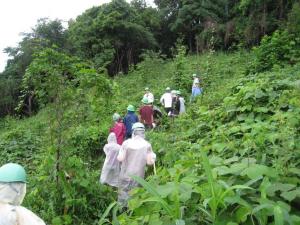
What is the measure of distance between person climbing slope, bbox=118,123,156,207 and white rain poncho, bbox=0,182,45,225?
337 cm

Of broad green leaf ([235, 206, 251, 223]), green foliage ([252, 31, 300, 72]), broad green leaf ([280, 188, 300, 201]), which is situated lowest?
broad green leaf ([235, 206, 251, 223])

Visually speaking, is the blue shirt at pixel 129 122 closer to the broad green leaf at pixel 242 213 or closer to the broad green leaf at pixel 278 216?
the broad green leaf at pixel 242 213

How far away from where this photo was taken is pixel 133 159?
20.8ft

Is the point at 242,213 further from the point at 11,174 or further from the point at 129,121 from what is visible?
the point at 129,121

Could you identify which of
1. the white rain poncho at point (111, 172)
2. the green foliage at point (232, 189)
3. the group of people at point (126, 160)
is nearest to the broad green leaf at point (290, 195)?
Result: the green foliage at point (232, 189)

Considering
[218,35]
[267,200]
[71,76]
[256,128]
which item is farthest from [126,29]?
[267,200]

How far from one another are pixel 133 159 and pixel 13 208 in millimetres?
3477

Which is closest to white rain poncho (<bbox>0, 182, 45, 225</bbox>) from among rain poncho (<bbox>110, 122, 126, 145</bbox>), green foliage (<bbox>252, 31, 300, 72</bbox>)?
rain poncho (<bbox>110, 122, 126, 145</bbox>)

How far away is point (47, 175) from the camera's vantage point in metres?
6.50

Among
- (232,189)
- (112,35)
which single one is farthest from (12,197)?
(112,35)

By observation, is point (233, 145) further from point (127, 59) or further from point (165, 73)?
point (127, 59)

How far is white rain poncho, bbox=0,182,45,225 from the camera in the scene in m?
2.85

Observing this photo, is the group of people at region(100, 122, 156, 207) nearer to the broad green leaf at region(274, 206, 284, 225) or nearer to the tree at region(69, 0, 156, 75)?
the broad green leaf at region(274, 206, 284, 225)

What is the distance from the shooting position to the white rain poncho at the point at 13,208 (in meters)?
2.85
